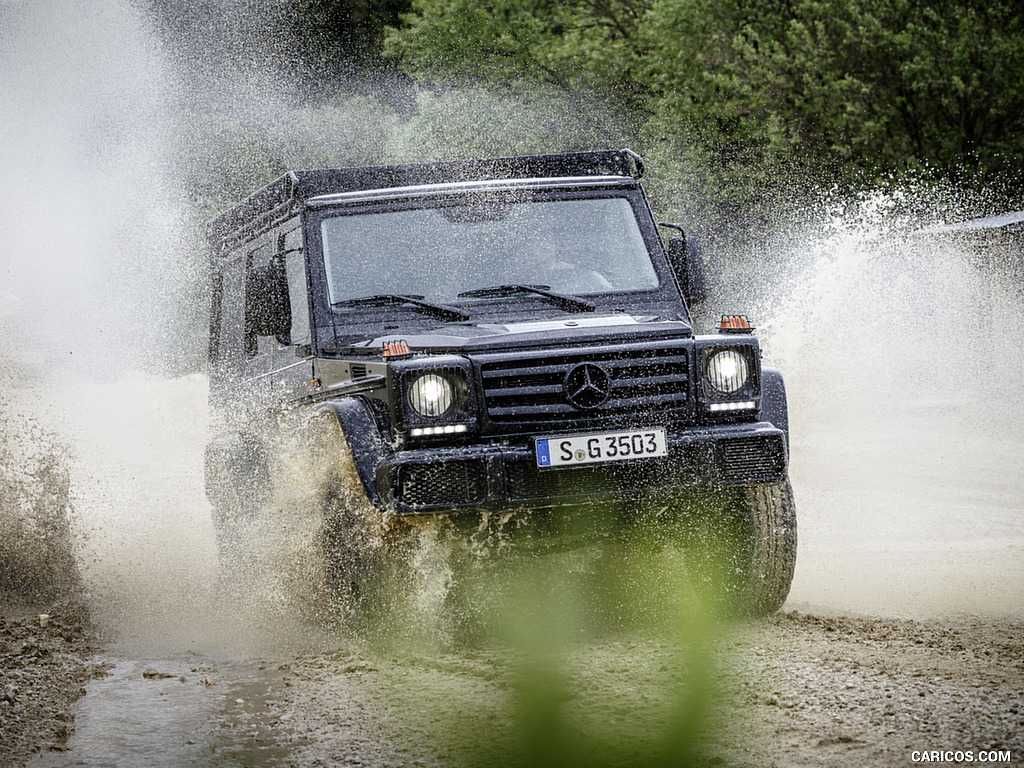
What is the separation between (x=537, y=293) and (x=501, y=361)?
1.03m

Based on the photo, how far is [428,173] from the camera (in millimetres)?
7270

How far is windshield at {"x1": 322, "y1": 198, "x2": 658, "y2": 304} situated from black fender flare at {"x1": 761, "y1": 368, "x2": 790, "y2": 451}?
38.6 inches

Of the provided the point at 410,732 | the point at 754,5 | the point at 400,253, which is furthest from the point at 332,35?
the point at 410,732

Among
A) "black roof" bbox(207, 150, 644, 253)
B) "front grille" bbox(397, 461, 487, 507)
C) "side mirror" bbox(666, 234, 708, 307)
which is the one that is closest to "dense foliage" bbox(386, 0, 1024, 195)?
"black roof" bbox(207, 150, 644, 253)

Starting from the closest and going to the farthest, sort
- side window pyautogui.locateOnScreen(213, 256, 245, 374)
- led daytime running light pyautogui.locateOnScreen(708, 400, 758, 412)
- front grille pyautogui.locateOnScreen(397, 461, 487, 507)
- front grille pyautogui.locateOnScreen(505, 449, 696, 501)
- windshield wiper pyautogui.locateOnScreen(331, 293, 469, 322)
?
front grille pyautogui.locateOnScreen(397, 461, 487, 507)
front grille pyautogui.locateOnScreen(505, 449, 696, 501)
led daytime running light pyautogui.locateOnScreen(708, 400, 758, 412)
windshield wiper pyautogui.locateOnScreen(331, 293, 469, 322)
side window pyautogui.locateOnScreen(213, 256, 245, 374)

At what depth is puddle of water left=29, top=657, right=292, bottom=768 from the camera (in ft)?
14.9

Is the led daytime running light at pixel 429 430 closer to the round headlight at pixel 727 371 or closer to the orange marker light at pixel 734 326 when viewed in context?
the round headlight at pixel 727 371

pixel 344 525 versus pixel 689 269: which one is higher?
pixel 689 269

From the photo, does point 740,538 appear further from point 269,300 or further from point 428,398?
point 269,300

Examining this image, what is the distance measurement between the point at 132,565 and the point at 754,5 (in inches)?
749

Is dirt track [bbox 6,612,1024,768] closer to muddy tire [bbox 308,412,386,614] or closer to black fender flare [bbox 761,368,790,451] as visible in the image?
muddy tire [bbox 308,412,386,614]

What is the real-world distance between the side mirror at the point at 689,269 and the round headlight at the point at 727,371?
3.85ft

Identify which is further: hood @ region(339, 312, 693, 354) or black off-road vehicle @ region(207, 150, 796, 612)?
hood @ region(339, 312, 693, 354)

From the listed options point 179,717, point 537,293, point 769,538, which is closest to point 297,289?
point 537,293
